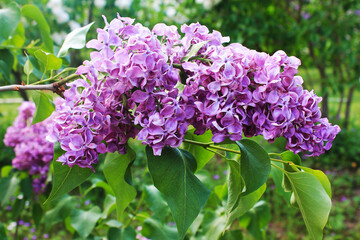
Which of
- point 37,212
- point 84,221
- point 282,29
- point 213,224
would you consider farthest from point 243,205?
point 282,29

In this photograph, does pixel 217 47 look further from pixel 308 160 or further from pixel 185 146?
pixel 308 160

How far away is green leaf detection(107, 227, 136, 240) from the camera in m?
→ 0.81

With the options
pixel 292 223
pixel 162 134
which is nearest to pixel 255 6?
pixel 292 223

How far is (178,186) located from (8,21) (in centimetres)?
51

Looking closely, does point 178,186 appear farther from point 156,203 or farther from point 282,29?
point 282,29

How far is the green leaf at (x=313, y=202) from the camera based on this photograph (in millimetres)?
466

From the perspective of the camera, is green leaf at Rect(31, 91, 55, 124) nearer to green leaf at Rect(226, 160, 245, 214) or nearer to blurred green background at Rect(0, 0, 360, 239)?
green leaf at Rect(226, 160, 245, 214)

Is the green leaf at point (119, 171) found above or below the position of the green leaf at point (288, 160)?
below

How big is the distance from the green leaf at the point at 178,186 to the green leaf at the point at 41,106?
0.73 feet

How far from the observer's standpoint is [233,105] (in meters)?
0.43

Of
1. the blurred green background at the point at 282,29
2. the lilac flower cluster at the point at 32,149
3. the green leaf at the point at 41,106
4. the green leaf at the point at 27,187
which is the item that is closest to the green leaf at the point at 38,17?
the green leaf at the point at 41,106

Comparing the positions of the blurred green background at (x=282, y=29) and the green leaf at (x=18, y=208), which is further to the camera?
the blurred green background at (x=282, y=29)

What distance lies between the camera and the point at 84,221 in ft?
2.91

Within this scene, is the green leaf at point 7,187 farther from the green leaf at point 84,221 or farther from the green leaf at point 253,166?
the green leaf at point 253,166
